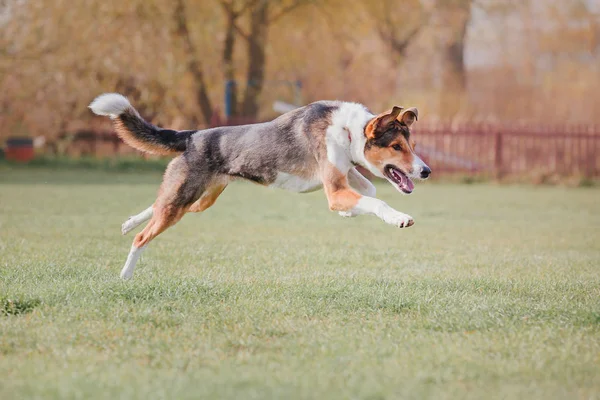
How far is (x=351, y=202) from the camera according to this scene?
648cm

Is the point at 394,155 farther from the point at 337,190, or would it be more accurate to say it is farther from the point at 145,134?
the point at 145,134

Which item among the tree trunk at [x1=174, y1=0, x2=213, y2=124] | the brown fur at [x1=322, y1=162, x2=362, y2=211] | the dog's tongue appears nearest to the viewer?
the brown fur at [x1=322, y1=162, x2=362, y2=211]

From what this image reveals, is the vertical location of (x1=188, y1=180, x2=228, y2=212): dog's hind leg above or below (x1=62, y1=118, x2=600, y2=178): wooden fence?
above

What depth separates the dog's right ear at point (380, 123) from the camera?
6.54 meters

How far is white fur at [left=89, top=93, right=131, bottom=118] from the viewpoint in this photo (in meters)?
6.78

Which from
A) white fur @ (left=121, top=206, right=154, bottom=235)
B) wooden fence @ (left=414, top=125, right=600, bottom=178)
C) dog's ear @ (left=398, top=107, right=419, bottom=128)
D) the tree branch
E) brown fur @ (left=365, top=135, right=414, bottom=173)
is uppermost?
the tree branch

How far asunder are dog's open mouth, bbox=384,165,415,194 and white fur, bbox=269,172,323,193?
0.61m

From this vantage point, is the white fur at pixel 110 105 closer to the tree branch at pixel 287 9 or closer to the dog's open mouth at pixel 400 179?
the dog's open mouth at pixel 400 179

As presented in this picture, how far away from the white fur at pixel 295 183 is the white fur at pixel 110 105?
1.40m

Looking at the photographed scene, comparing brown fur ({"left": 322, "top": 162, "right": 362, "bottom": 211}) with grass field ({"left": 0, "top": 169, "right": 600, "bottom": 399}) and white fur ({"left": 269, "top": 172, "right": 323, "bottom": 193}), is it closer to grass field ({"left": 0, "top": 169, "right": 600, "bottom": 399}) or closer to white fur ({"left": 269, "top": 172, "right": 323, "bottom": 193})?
white fur ({"left": 269, "top": 172, "right": 323, "bottom": 193})

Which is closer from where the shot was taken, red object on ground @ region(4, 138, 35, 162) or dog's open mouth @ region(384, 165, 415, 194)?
dog's open mouth @ region(384, 165, 415, 194)

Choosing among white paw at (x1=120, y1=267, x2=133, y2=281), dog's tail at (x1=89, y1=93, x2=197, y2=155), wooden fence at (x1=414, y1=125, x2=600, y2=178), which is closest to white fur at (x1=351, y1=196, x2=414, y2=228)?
dog's tail at (x1=89, y1=93, x2=197, y2=155)

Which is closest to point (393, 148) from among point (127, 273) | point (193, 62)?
point (127, 273)

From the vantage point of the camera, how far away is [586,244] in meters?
10.7
